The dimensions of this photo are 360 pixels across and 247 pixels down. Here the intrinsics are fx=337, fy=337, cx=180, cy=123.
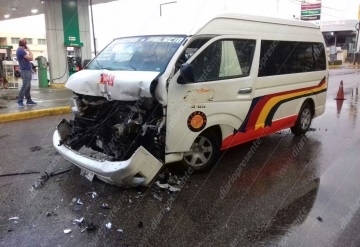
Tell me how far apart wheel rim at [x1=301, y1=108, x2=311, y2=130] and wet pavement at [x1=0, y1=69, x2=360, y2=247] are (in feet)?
3.55

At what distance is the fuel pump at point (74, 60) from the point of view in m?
16.2

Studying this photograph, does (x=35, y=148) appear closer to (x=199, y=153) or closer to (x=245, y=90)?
(x=199, y=153)

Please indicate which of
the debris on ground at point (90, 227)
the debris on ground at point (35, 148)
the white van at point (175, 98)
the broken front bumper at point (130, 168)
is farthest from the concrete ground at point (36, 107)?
the debris on ground at point (90, 227)

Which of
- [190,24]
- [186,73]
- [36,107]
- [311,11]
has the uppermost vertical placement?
[311,11]

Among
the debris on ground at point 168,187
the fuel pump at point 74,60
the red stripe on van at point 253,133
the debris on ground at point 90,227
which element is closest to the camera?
the debris on ground at point 90,227

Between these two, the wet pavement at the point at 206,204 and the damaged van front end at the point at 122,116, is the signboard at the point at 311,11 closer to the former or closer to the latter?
the wet pavement at the point at 206,204

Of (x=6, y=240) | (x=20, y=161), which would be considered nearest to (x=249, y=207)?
(x=6, y=240)

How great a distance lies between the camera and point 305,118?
6.90 m

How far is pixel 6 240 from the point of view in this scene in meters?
3.15

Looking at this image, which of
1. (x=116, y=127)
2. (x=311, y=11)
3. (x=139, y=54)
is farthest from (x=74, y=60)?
(x=311, y=11)

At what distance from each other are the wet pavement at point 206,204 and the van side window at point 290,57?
1.45 m

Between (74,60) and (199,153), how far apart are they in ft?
43.3

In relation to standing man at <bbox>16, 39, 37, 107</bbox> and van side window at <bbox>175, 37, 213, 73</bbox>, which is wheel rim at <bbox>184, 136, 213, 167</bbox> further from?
standing man at <bbox>16, 39, 37, 107</bbox>

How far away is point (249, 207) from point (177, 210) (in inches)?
32.6
